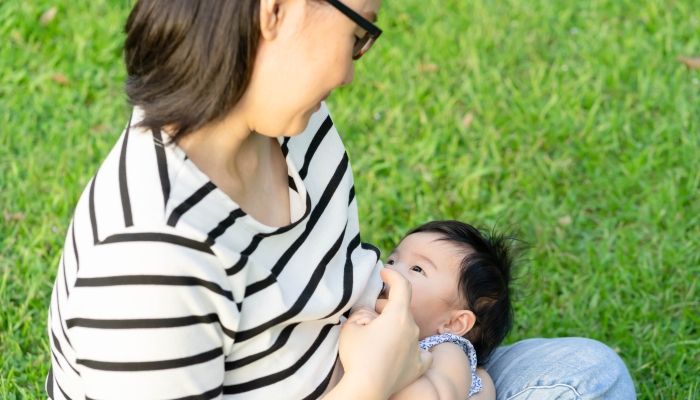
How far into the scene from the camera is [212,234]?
1363 mm

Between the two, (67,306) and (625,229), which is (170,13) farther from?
(625,229)

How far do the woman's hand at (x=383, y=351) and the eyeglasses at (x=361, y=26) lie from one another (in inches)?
23.3

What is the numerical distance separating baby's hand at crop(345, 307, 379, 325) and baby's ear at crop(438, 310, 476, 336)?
1.60 feet

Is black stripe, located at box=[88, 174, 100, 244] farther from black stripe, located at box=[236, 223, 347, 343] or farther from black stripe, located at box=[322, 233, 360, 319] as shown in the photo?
black stripe, located at box=[322, 233, 360, 319]

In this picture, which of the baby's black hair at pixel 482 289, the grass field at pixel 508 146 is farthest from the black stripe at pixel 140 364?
the grass field at pixel 508 146

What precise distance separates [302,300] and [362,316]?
9.9 inches

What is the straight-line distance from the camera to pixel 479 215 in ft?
10.8

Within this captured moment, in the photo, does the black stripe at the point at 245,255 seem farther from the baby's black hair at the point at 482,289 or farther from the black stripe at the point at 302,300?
the baby's black hair at the point at 482,289

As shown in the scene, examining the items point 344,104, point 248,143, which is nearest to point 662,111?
point 344,104

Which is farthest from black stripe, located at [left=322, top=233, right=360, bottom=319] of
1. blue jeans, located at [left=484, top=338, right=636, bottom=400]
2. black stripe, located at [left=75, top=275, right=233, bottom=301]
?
blue jeans, located at [left=484, top=338, right=636, bottom=400]

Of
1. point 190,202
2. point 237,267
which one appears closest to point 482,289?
point 237,267

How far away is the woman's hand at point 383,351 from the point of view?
1.61m

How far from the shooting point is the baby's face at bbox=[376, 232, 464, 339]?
226 cm

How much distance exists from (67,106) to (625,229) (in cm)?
263
